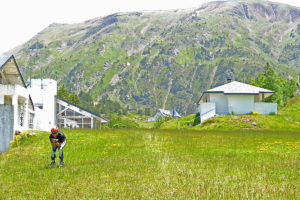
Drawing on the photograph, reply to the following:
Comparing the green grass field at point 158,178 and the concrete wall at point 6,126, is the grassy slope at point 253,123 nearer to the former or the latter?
the green grass field at point 158,178

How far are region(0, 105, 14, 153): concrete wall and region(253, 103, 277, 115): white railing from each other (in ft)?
145

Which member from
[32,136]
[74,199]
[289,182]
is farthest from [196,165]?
[32,136]

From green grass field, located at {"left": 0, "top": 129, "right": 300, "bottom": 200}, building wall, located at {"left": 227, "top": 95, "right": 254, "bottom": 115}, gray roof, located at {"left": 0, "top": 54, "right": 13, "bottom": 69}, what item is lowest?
green grass field, located at {"left": 0, "top": 129, "right": 300, "bottom": 200}

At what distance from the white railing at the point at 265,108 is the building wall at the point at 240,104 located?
0.89 metres

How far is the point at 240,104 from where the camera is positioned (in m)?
63.9

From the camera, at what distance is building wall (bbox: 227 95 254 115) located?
209 ft

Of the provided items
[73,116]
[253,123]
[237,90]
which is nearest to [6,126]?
[253,123]

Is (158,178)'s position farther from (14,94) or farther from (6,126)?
(14,94)

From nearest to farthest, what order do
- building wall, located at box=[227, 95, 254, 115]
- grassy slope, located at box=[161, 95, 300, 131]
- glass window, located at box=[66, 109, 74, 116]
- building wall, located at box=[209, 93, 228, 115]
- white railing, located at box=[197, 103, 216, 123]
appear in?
grassy slope, located at box=[161, 95, 300, 131] → building wall, located at box=[227, 95, 254, 115] → white railing, located at box=[197, 103, 216, 123] → building wall, located at box=[209, 93, 228, 115] → glass window, located at box=[66, 109, 74, 116]

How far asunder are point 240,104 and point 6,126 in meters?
43.3

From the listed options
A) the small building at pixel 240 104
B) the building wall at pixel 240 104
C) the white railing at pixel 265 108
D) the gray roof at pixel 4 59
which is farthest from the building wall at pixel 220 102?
the gray roof at pixel 4 59

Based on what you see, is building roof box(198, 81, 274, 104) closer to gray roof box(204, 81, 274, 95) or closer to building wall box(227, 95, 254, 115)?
gray roof box(204, 81, 274, 95)

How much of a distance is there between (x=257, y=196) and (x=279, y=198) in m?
0.60

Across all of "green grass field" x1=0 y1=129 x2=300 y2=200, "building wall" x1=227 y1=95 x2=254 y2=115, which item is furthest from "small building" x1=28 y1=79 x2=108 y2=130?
"green grass field" x1=0 y1=129 x2=300 y2=200
